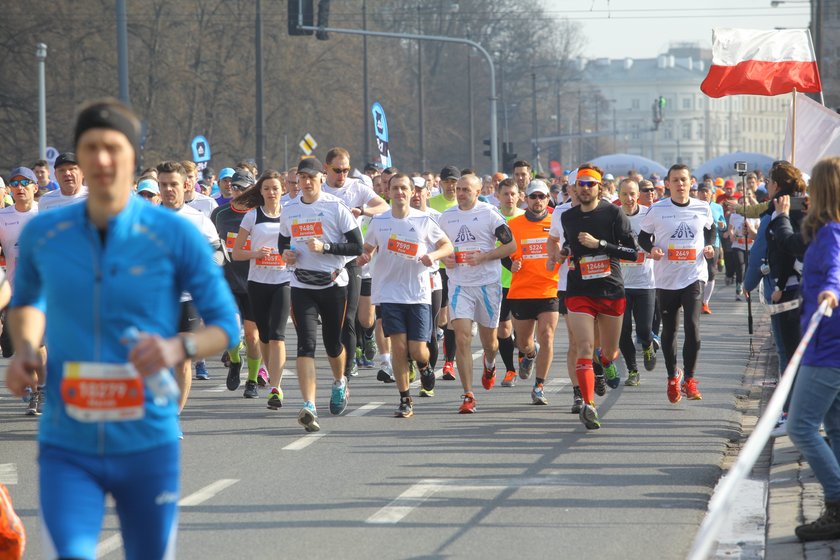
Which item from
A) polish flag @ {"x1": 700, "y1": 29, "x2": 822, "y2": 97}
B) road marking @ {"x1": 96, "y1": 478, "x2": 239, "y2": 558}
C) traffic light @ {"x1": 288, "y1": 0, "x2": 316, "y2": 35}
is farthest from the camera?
traffic light @ {"x1": 288, "y1": 0, "x2": 316, "y2": 35}

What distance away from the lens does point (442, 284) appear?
1434cm

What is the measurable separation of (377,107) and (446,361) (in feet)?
48.2

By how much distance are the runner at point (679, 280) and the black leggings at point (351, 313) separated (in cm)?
249

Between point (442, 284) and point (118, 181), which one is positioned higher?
point (118, 181)

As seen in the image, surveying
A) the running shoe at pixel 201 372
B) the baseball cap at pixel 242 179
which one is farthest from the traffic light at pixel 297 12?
the running shoe at pixel 201 372

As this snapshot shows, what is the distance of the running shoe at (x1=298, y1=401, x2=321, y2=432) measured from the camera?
10625 mm

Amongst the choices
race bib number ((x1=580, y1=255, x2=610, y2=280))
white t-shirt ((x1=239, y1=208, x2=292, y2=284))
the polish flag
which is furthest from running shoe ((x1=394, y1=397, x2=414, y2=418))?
the polish flag

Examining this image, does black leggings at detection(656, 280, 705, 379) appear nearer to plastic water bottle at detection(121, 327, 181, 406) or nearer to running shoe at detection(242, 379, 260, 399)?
running shoe at detection(242, 379, 260, 399)

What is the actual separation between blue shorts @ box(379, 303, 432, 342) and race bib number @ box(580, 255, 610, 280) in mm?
1369

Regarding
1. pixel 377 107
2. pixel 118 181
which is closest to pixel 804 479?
pixel 118 181

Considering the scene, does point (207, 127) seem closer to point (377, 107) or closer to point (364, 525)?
point (377, 107)

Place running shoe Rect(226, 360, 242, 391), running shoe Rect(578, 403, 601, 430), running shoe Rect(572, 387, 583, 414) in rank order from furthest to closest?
running shoe Rect(226, 360, 242, 391) → running shoe Rect(572, 387, 583, 414) → running shoe Rect(578, 403, 601, 430)

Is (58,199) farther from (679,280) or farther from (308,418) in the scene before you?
(679,280)

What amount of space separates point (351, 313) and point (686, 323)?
9.25ft
